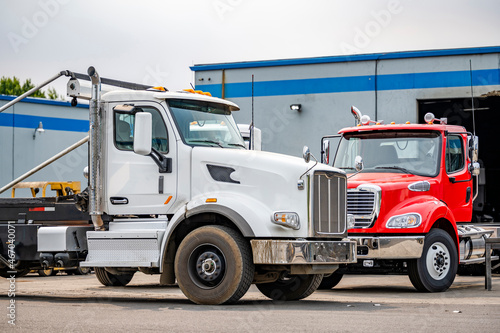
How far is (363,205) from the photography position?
1361cm

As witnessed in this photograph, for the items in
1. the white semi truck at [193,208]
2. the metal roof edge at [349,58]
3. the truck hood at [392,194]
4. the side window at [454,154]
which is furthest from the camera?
Answer: the metal roof edge at [349,58]

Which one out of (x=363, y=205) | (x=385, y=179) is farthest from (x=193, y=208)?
(x=385, y=179)

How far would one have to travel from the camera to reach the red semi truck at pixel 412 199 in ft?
43.7

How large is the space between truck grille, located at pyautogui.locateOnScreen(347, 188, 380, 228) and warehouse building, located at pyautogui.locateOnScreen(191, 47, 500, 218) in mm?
6831

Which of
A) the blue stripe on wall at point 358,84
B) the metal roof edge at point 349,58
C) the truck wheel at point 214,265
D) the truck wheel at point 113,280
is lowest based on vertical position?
the truck wheel at point 113,280

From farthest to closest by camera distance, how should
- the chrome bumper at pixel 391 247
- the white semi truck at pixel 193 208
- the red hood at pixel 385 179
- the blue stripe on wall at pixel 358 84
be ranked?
1. the blue stripe on wall at pixel 358 84
2. the red hood at pixel 385 179
3. the chrome bumper at pixel 391 247
4. the white semi truck at pixel 193 208

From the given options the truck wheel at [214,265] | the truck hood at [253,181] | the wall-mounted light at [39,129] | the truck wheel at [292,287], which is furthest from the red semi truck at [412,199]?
the wall-mounted light at [39,129]

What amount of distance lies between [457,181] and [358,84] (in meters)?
6.66

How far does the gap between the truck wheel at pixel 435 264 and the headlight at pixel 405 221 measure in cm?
29

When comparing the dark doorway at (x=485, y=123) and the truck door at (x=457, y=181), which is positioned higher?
the dark doorway at (x=485, y=123)

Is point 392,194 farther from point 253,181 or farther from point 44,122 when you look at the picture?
point 44,122

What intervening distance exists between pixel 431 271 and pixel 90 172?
5580 millimetres


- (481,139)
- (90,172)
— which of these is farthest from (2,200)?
(481,139)

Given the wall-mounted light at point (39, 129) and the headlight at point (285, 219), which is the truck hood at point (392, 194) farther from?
the wall-mounted light at point (39, 129)
